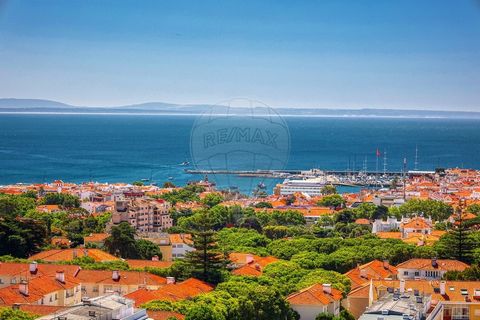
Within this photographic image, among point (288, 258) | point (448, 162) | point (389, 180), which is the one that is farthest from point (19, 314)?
point (448, 162)

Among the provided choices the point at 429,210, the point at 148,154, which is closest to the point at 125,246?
the point at 429,210

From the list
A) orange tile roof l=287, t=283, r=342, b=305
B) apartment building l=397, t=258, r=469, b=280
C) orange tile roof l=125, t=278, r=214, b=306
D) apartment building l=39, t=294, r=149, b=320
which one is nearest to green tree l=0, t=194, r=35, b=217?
orange tile roof l=125, t=278, r=214, b=306

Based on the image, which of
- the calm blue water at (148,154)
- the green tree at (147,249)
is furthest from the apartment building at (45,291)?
the calm blue water at (148,154)

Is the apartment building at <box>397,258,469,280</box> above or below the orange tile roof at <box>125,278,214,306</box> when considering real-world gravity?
below

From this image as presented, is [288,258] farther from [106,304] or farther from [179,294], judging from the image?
[106,304]

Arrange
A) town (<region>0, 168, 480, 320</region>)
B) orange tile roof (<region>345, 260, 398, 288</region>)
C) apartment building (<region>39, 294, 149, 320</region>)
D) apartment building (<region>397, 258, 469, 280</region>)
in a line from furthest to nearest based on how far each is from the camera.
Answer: apartment building (<region>397, 258, 469, 280</region>), orange tile roof (<region>345, 260, 398, 288</region>), town (<region>0, 168, 480, 320</region>), apartment building (<region>39, 294, 149, 320</region>)

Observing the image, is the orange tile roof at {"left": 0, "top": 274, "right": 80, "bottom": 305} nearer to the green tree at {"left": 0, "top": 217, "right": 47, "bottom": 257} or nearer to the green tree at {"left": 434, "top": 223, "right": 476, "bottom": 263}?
the green tree at {"left": 0, "top": 217, "right": 47, "bottom": 257}

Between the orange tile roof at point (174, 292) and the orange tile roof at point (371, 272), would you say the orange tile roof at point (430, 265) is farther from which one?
the orange tile roof at point (174, 292)
